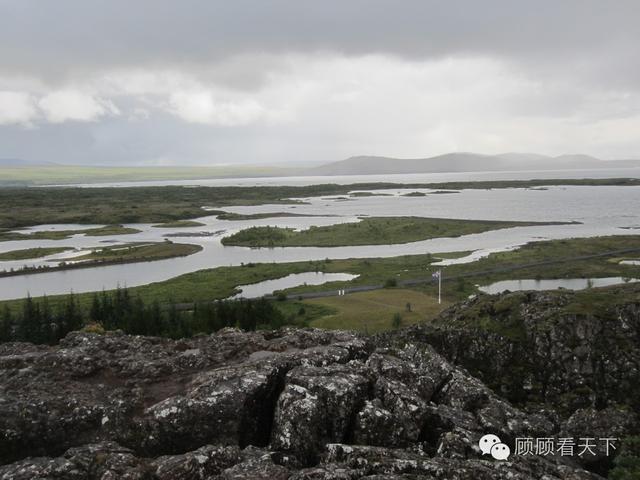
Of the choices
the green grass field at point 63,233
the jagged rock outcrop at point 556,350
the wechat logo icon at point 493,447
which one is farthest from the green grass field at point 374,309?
the green grass field at point 63,233

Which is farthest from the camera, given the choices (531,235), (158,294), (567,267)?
(531,235)

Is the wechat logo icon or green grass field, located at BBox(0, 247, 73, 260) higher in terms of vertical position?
the wechat logo icon

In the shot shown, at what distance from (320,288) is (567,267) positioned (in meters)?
47.3

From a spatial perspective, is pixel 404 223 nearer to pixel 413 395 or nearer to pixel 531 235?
pixel 531 235

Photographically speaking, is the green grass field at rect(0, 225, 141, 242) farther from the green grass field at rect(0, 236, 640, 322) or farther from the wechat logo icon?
the wechat logo icon

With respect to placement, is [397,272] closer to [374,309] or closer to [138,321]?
[374,309]

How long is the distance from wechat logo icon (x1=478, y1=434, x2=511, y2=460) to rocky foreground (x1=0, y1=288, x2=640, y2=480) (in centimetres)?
24

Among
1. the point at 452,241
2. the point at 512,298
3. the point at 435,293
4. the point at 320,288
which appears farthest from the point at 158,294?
the point at 452,241

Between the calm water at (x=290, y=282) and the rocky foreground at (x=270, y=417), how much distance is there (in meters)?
57.2

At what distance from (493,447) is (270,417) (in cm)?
763

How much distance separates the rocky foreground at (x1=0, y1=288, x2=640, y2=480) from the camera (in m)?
14.1

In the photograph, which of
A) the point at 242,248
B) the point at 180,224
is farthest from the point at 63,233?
the point at 242,248

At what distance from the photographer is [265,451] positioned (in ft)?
49.6

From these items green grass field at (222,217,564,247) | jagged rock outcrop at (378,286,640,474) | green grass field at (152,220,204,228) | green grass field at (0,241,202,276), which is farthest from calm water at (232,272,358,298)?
green grass field at (152,220,204,228)
